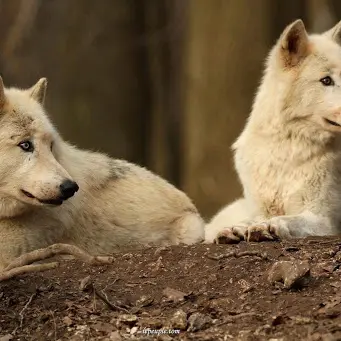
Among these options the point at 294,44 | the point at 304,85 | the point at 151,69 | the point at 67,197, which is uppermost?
the point at 294,44

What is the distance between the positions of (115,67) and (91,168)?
26.2 feet

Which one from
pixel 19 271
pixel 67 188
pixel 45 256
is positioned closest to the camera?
pixel 19 271

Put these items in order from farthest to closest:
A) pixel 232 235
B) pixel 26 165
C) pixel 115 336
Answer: pixel 232 235 → pixel 26 165 → pixel 115 336

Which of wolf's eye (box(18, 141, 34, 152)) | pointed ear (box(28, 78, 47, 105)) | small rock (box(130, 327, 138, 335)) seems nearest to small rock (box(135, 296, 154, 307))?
small rock (box(130, 327, 138, 335))

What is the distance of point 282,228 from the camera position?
301 inches

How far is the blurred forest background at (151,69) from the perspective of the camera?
13.8 meters

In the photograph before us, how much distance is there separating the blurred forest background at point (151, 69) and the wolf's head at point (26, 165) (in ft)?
20.4

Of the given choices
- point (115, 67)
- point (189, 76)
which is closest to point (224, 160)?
point (189, 76)

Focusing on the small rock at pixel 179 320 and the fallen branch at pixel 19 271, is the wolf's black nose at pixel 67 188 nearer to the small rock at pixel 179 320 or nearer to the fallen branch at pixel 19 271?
the fallen branch at pixel 19 271

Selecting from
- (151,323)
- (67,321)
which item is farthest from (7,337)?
(151,323)

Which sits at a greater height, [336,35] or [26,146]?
[336,35]

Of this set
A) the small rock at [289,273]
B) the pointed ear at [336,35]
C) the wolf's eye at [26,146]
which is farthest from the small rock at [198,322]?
the pointed ear at [336,35]

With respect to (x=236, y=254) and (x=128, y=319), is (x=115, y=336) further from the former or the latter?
(x=236, y=254)

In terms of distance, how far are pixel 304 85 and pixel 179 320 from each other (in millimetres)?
3375
